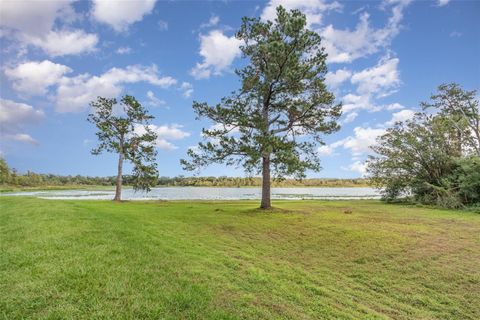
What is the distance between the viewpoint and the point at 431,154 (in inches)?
1229

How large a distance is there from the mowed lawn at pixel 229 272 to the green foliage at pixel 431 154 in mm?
18159

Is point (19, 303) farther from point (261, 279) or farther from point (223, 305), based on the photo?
point (261, 279)

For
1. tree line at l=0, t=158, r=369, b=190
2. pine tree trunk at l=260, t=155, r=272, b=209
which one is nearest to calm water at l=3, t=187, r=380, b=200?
tree line at l=0, t=158, r=369, b=190

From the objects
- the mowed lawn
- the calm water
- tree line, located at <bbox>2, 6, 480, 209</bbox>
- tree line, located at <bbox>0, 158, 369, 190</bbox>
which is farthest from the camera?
tree line, located at <bbox>0, 158, 369, 190</bbox>

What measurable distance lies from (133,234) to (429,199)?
28675 millimetres

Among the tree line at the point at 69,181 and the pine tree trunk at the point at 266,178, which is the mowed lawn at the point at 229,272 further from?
the tree line at the point at 69,181

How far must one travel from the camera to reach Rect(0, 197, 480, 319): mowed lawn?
217 inches

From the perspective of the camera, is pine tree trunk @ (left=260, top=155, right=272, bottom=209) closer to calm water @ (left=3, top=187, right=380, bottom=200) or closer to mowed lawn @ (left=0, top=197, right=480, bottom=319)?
mowed lawn @ (left=0, top=197, right=480, bottom=319)

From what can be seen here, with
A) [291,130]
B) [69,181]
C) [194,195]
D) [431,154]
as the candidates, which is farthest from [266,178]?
[69,181]

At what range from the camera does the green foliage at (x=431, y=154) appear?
29.5 metres

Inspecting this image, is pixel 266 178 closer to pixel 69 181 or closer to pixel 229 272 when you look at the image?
pixel 229 272

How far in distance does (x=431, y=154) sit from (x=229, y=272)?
31005 millimetres

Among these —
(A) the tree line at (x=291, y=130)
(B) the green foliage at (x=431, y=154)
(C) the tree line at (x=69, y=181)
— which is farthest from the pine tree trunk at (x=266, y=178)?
(C) the tree line at (x=69, y=181)

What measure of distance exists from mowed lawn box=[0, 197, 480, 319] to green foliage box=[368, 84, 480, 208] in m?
18.2
